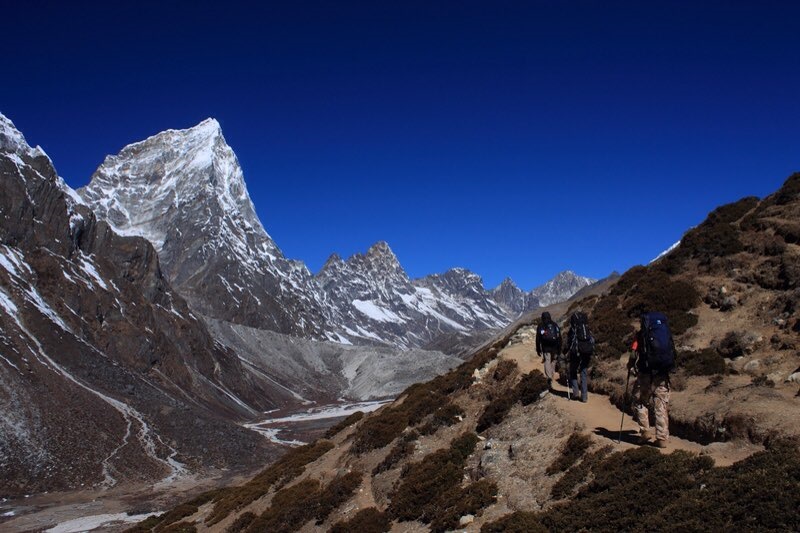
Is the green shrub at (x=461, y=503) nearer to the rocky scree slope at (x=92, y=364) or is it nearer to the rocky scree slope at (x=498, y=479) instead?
the rocky scree slope at (x=498, y=479)

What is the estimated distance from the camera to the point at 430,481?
1636cm

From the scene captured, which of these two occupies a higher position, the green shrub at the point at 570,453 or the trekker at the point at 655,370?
the trekker at the point at 655,370

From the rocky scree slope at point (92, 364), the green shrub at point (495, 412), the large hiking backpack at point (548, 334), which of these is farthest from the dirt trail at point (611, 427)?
the rocky scree slope at point (92, 364)

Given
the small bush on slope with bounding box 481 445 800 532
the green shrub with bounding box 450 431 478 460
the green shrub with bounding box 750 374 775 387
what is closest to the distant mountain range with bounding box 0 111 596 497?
the green shrub with bounding box 450 431 478 460

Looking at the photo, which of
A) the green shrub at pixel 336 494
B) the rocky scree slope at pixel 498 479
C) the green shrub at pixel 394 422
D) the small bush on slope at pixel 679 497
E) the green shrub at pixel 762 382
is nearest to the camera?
the small bush on slope at pixel 679 497

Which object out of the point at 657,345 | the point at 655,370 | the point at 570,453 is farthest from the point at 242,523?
the point at 657,345

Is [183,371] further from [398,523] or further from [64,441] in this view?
[398,523]

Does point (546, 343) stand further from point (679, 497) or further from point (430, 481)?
point (679, 497)

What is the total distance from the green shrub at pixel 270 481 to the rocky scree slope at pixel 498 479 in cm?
12

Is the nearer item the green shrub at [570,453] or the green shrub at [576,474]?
the green shrub at [576,474]

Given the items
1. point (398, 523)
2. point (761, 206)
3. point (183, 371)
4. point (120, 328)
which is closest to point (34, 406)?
point (120, 328)

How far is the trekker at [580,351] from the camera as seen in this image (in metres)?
17.5

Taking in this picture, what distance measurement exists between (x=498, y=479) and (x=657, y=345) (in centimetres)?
509

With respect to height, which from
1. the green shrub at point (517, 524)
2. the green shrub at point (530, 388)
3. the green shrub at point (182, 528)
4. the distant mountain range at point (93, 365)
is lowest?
the green shrub at point (182, 528)
